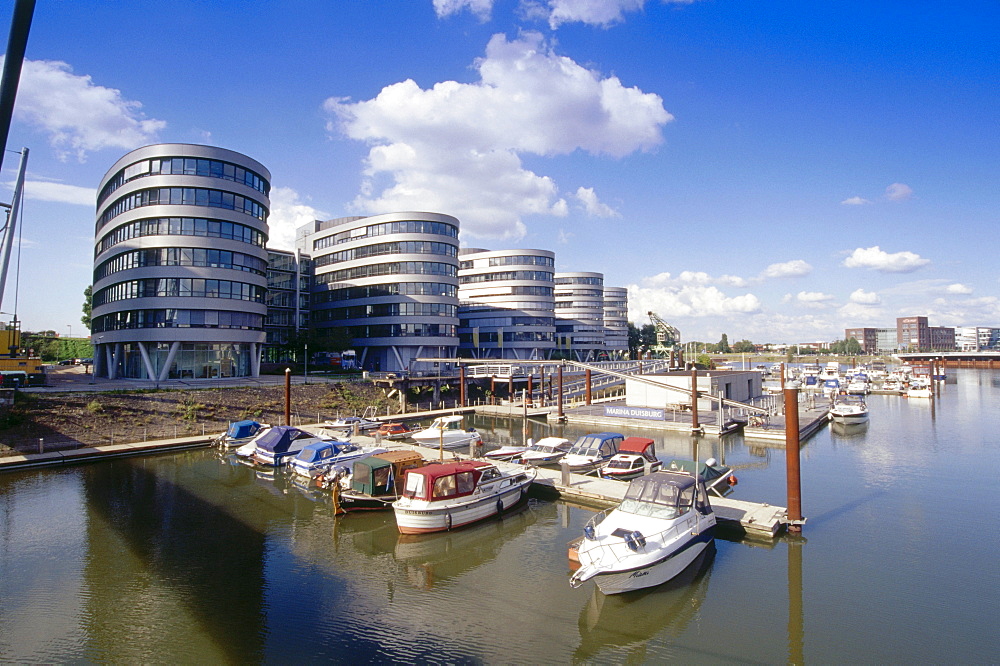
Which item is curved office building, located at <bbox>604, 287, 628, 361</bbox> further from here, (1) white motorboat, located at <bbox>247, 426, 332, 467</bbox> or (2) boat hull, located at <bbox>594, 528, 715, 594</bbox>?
(2) boat hull, located at <bbox>594, 528, 715, 594</bbox>

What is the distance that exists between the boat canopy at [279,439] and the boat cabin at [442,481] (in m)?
14.5

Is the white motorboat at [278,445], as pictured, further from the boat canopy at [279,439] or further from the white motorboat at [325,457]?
the white motorboat at [325,457]

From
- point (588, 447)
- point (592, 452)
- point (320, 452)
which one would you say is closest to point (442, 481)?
point (320, 452)

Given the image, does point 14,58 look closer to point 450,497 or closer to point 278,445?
point 450,497

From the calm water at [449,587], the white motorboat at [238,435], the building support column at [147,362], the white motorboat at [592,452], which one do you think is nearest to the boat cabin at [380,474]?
the calm water at [449,587]

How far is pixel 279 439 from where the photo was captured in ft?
112

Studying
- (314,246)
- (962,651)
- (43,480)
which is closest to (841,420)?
(962,651)

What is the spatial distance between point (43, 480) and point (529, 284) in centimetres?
9232

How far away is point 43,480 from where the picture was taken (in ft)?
97.5

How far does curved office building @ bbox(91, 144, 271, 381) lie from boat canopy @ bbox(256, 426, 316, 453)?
29.2 m

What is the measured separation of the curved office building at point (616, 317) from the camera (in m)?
165

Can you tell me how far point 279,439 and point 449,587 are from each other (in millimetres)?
20904

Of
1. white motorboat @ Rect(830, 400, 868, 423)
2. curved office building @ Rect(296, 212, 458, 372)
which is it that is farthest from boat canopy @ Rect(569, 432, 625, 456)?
curved office building @ Rect(296, 212, 458, 372)

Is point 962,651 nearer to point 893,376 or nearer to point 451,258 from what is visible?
point 451,258
